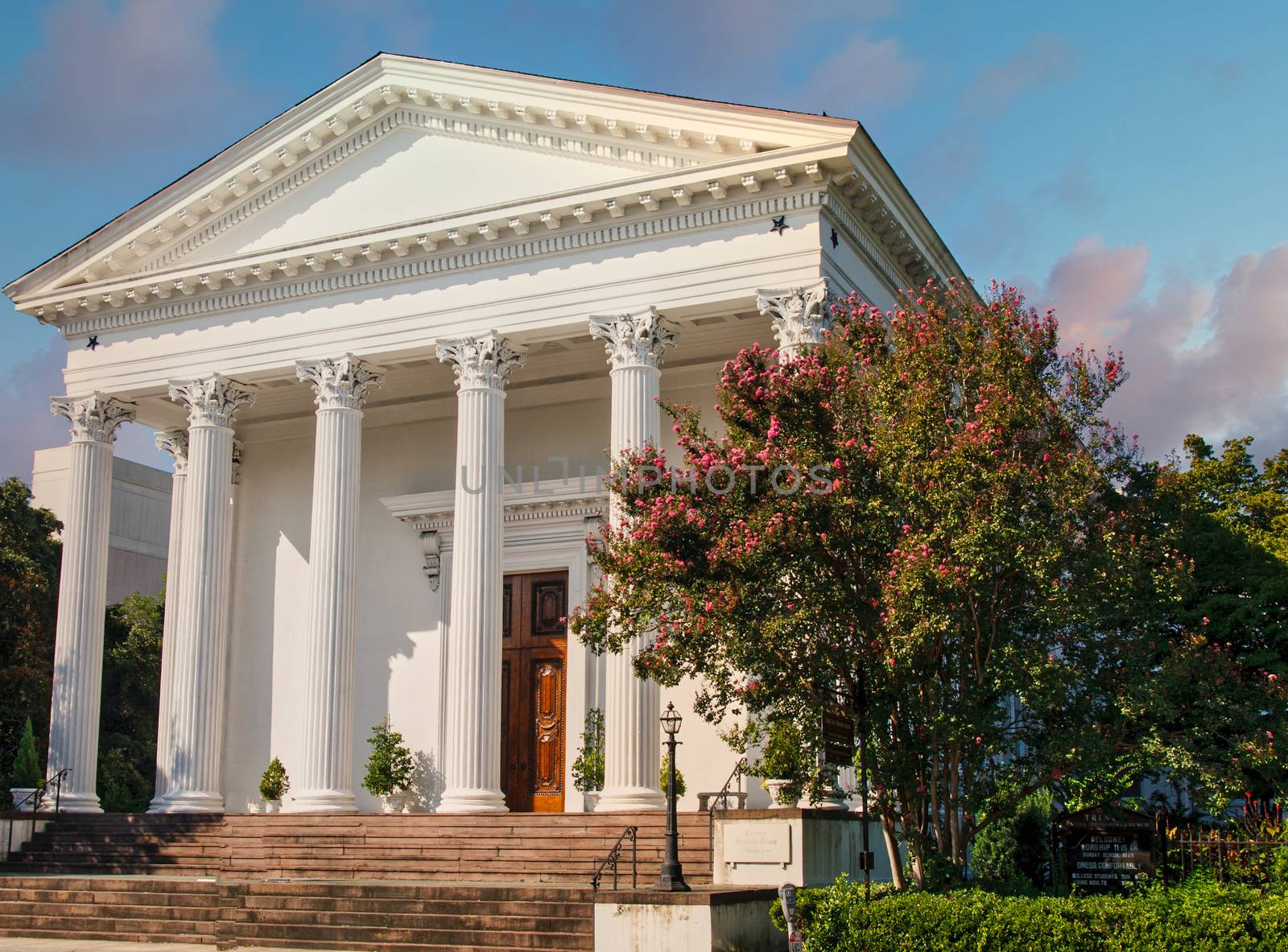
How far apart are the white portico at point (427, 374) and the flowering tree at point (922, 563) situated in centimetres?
600

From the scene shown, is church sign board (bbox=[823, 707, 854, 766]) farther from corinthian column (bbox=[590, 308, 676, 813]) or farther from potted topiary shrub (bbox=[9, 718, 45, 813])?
potted topiary shrub (bbox=[9, 718, 45, 813])

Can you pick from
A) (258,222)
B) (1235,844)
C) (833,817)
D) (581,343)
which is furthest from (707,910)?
(258,222)

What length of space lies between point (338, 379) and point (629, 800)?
917 centimetres

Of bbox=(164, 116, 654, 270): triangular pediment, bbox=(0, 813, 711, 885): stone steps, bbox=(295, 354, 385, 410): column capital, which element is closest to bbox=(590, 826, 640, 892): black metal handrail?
bbox=(0, 813, 711, 885): stone steps

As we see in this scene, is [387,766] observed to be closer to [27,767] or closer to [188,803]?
[188,803]

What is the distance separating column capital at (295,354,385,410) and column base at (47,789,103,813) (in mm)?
8419

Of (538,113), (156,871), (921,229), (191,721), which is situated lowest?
(156,871)

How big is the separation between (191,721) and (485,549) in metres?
6.50

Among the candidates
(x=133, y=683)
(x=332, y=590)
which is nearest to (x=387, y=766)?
(x=332, y=590)

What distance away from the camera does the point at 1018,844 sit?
24.9 metres

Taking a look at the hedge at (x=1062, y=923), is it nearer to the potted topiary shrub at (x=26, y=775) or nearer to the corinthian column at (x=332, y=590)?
the corinthian column at (x=332, y=590)

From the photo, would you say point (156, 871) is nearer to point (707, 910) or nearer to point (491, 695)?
point (491, 695)

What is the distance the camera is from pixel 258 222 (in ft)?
85.1

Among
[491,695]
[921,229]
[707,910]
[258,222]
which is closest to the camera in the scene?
[707,910]
